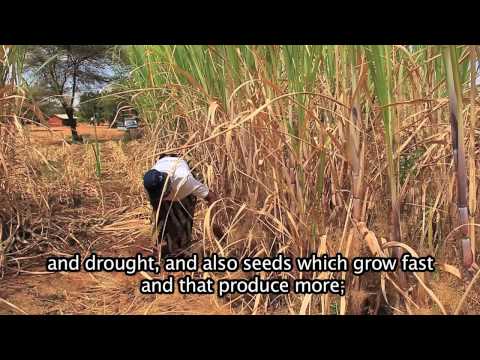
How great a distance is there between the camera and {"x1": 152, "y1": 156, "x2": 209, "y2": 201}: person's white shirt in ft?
3.43

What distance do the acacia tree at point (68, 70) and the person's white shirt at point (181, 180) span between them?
255 mm

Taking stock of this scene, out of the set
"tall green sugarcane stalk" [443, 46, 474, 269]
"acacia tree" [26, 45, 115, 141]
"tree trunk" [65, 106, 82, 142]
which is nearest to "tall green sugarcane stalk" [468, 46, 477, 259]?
"tall green sugarcane stalk" [443, 46, 474, 269]

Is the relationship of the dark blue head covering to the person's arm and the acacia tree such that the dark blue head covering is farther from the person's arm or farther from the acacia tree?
the acacia tree

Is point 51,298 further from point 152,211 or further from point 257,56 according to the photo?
point 257,56

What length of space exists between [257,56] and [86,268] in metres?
0.60

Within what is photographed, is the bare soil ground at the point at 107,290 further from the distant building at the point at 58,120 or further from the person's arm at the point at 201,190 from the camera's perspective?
the person's arm at the point at 201,190

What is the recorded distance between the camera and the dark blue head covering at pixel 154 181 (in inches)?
40.6

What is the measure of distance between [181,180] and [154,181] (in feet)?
0.22

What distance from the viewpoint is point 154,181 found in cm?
103

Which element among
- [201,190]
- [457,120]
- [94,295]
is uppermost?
[457,120]

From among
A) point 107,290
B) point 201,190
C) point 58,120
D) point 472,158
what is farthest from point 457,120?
point 58,120

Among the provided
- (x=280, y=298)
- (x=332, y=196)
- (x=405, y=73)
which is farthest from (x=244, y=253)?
(x=405, y=73)

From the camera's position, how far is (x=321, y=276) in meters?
0.90

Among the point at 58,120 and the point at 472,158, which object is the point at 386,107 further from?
the point at 58,120
